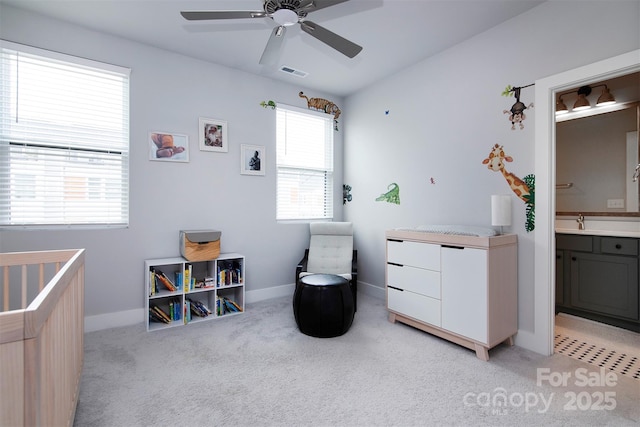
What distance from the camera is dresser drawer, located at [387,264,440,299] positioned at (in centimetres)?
253

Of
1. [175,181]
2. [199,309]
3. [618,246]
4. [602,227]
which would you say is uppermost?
[175,181]

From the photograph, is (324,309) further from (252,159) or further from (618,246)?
(618,246)

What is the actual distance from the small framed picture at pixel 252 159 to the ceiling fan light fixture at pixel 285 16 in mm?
1748

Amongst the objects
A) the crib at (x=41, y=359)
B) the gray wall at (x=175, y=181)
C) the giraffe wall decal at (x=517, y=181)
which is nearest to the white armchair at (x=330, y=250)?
the gray wall at (x=175, y=181)

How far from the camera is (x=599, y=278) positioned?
9.48ft

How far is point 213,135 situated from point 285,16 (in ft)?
5.74

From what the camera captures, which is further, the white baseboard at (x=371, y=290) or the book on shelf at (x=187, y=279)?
the white baseboard at (x=371, y=290)

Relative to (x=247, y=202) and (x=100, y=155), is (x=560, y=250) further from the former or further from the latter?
(x=100, y=155)

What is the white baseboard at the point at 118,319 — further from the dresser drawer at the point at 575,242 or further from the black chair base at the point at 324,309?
the dresser drawer at the point at 575,242

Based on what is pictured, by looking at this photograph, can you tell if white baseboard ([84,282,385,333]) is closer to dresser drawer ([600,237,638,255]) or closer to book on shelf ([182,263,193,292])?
book on shelf ([182,263,193,292])

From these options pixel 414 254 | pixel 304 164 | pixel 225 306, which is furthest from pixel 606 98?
pixel 225 306

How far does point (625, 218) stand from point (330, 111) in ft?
11.2

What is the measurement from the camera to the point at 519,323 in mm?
2459

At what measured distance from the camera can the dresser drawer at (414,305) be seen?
2525mm
